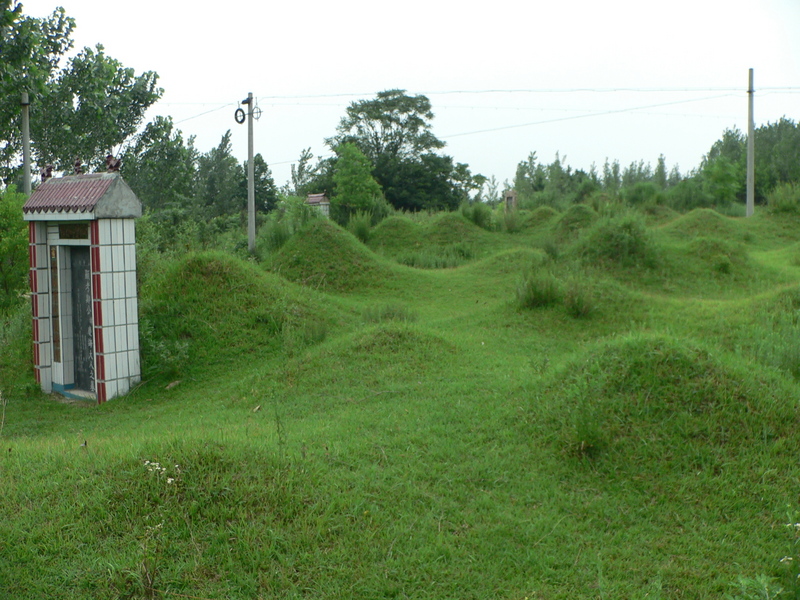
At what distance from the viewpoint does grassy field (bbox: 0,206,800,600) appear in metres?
3.99

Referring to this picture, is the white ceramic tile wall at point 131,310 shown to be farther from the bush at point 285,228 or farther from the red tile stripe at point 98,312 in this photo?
the bush at point 285,228

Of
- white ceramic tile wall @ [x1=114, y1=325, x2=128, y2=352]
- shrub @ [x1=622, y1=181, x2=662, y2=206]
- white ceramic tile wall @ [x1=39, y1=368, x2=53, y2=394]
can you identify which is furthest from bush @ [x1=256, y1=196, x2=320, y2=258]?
shrub @ [x1=622, y1=181, x2=662, y2=206]

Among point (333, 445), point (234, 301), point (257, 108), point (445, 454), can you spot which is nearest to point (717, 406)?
point (445, 454)

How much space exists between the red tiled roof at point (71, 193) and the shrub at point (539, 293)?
571 cm

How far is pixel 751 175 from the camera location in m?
25.5

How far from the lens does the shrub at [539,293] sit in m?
10.9

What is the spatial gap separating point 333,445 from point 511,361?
344 cm

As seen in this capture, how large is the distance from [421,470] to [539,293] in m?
6.21

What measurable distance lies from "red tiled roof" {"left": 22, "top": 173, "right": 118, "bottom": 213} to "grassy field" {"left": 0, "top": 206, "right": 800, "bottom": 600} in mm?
1780

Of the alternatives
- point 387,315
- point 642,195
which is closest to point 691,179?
point 642,195

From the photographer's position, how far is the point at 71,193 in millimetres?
8789

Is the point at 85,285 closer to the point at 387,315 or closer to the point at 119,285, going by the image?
the point at 119,285

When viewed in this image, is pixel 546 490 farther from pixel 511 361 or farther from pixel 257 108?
pixel 257 108

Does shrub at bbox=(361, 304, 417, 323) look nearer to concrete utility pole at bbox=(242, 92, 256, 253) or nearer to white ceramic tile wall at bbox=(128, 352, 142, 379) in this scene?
white ceramic tile wall at bbox=(128, 352, 142, 379)
